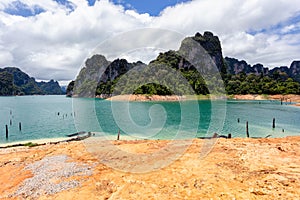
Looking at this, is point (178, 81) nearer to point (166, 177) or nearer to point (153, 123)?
point (153, 123)

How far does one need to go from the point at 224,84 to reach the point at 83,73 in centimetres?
9721

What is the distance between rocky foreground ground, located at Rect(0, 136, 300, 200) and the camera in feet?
29.6

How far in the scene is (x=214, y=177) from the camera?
1034cm

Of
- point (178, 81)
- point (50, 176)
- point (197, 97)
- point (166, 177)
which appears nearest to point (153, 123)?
point (166, 177)

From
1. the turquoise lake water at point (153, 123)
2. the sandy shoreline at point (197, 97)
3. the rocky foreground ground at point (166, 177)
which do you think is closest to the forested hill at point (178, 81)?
the sandy shoreline at point (197, 97)

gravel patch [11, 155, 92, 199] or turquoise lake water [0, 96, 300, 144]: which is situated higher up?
gravel patch [11, 155, 92, 199]

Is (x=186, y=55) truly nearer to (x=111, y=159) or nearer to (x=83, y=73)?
(x=83, y=73)

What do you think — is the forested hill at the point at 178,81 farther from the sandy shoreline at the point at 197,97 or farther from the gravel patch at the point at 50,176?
the gravel patch at the point at 50,176

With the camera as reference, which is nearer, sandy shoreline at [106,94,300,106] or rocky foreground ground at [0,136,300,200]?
rocky foreground ground at [0,136,300,200]

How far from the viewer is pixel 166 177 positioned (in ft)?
35.3

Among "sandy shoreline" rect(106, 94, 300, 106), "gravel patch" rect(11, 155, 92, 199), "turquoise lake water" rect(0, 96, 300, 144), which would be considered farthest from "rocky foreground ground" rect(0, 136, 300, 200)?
"sandy shoreline" rect(106, 94, 300, 106)

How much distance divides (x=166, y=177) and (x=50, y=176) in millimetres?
6460

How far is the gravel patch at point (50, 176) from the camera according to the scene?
9.59 meters

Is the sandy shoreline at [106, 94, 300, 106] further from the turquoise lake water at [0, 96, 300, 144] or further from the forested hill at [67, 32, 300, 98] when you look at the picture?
the turquoise lake water at [0, 96, 300, 144]
